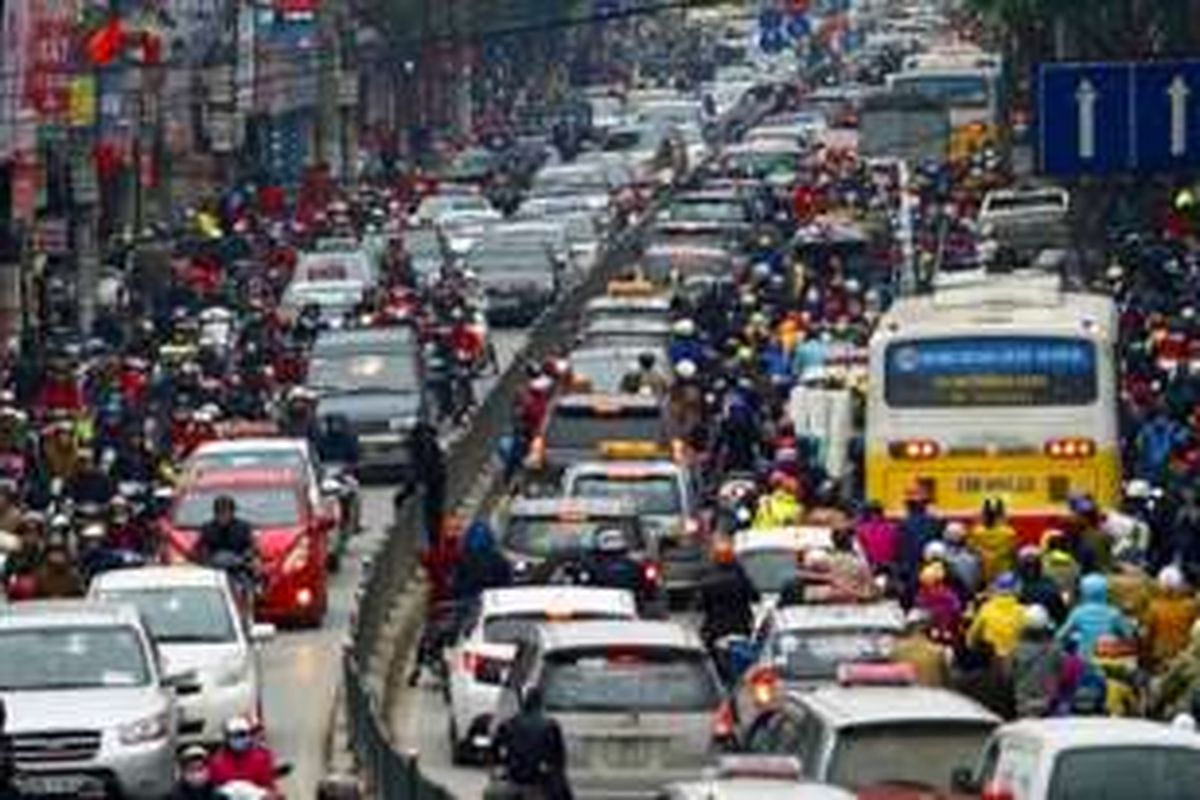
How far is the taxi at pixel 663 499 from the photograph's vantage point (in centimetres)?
4816

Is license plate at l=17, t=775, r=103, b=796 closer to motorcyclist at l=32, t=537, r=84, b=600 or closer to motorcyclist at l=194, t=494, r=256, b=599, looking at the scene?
motorcyclist at l=32, t=537, r=84, b=600

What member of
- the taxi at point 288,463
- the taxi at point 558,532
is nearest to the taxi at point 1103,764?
the taxi at point 558,532

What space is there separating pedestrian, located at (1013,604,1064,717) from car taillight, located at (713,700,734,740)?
1.60 metres

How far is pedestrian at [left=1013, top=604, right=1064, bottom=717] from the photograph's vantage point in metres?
34.5

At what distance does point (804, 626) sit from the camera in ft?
119

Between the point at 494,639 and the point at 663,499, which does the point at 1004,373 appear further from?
the point at 494,639

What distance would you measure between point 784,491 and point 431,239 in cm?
4539

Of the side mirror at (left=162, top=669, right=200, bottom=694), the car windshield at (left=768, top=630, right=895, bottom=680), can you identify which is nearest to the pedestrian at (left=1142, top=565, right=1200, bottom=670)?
the car windshield at (left=768, top=630, right=895, bottom=680)

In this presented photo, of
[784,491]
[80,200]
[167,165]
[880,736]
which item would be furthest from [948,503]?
[167,165]

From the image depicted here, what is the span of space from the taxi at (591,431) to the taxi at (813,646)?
1822 centimetres

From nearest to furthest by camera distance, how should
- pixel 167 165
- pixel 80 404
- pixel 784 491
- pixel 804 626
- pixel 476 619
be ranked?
1. pixel 804 626
2. pixel 476 619
3. pixel 784 491
4. pixel 80 404
5. pixel 167 165

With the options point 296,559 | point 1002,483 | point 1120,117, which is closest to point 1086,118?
point 1120,117

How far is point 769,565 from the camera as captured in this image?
44.0m

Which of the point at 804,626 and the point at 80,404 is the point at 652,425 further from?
the point at 804,626
